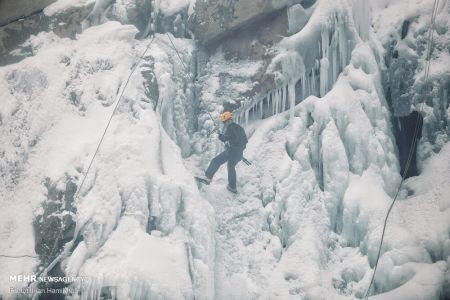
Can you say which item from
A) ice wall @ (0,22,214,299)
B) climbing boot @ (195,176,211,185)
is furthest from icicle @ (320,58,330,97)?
climbing boot @ (195,176,211,185)

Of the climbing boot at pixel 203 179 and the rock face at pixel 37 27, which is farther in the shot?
the rock face at pixel 37 27

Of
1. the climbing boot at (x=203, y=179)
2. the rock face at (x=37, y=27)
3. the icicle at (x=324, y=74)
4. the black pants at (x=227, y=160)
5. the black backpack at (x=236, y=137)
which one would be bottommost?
the climbing boot at (x=203, y=179)

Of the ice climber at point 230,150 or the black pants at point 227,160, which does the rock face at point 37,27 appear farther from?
the black pants at point 227,160

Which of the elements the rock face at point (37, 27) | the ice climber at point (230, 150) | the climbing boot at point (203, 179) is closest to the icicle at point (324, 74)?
the ice climber at point (230, 150)

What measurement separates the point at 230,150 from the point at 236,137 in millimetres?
224

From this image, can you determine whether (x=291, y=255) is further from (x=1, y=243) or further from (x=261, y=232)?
(x=1, y=243)

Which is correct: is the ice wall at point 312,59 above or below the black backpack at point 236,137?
above

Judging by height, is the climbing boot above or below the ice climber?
below

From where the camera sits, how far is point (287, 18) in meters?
7.94

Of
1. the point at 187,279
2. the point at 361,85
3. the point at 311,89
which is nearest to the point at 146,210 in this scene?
the point at 187,279

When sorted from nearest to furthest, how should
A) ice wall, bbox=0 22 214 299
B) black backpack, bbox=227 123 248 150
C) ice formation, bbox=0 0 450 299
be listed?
ice wall, bbox=0 22 214 299, ice formation, bbox=0 0 450 299, black backpack, bbox=227 123 248 150

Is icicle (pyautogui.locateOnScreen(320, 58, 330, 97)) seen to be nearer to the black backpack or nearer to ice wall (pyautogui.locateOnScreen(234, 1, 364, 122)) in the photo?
ice wall (pyautogui.locateOnScreen(234, 1, 364, 122))

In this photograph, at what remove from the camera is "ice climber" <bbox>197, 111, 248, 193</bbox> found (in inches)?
271

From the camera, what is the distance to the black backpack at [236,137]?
6.88 metres
